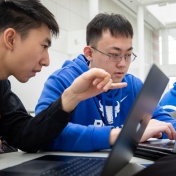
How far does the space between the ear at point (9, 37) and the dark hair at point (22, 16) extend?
2 centimetres

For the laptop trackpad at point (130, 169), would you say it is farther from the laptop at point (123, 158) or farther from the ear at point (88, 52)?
the ear at point (88, 52)

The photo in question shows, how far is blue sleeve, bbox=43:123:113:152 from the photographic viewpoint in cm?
88

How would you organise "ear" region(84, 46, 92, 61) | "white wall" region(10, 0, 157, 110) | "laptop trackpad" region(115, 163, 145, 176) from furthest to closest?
"white wall" region(10, 0, 157, 110)
"ear" region(84, 46, 92, 61)
"laptop trackpad" region(115, 163, 145, 176)

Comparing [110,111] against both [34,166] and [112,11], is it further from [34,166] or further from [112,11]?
[112,11]

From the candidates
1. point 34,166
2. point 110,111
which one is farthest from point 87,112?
point 34,166

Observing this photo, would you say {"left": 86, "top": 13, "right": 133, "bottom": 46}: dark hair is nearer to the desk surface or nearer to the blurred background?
the blurred background

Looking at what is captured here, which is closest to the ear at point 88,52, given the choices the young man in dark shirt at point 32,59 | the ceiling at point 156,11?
the young man in dark shirt at point 32,59

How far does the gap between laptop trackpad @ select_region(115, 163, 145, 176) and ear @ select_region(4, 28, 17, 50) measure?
50cm

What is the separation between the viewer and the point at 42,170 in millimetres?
641

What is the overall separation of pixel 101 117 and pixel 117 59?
0.84ft

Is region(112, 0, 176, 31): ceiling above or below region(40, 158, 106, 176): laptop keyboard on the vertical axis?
above

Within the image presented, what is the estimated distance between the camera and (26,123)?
970 mm

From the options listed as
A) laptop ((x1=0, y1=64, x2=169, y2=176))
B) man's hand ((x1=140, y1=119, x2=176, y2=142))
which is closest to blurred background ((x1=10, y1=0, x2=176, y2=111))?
man's hand ((x1=140, y1=119, x2=176, y2=142))

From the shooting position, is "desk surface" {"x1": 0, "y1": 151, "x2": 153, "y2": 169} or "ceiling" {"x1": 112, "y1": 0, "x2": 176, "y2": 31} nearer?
"desk surface" {"x1": 0, "y1": 151, "x2": 153, "y2": 169}
